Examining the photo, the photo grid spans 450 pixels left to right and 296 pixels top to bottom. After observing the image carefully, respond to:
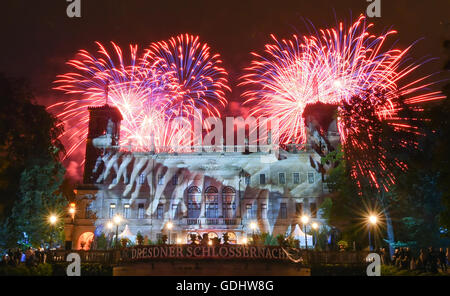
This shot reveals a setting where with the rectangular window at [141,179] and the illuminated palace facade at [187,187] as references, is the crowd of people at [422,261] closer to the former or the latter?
the illuminated palace facade at [187,187]

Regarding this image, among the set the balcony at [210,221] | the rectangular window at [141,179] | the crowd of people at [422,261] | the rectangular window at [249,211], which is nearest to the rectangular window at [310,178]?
the rectangular window at [249,211]

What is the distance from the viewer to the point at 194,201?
2411 inches

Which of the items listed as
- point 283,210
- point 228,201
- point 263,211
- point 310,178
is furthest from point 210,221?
point 310,178

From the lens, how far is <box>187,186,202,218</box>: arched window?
6053cm

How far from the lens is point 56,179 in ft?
121

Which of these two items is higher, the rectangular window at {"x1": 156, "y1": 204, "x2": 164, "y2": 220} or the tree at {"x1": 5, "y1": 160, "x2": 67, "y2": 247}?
the rectangular window at {"x1": 156, "y1": 204, "x2": 164, "y2": 220}

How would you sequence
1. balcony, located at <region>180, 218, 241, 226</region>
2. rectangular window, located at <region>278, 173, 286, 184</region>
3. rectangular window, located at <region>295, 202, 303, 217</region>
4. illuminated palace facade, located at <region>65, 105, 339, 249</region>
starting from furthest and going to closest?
rectangular window, located at <region>278, 173, 286, 184</region>
illuminated palace facade, located at <region>65, 105, 339, 249</region>
rectangular window, located at <region>295, 202, 303, 217</region>
balcony, located at <region>180, 218, 241, 226</region>

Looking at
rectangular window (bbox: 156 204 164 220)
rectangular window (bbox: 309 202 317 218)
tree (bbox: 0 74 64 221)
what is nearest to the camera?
tree (bbox: 0 74 64 221)

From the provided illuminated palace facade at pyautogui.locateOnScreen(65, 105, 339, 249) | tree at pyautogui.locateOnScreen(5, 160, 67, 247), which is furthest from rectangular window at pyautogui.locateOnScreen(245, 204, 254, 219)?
tree at pyautogui.locateOnScreen(5, 160, 67, 247)

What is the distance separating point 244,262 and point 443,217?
1227cm

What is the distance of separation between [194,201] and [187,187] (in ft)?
7.08

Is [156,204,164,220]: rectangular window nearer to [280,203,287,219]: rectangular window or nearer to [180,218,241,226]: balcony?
[180,218,241,226]: balcony

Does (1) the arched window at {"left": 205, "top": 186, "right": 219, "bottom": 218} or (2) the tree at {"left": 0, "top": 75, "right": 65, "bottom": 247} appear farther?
(1) the arched window at {"left": 205, "top": 186, "right": 219, "bottom": 218}

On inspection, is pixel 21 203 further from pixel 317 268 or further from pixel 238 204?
pixel 238 204
